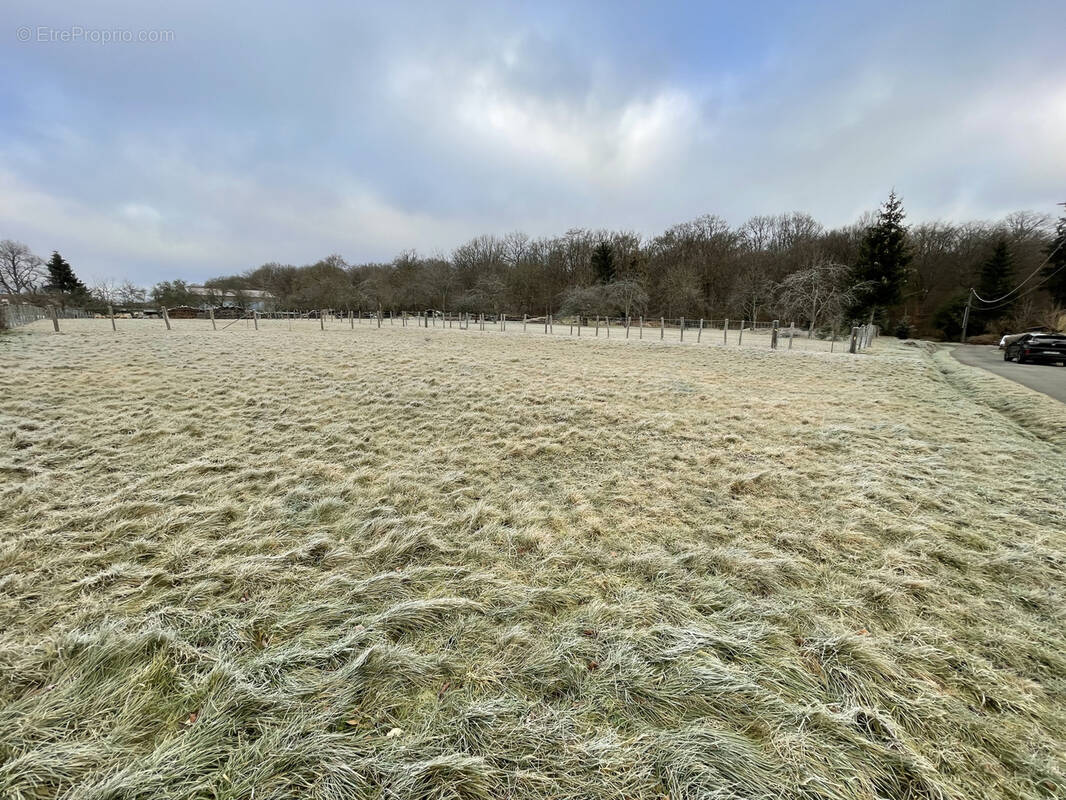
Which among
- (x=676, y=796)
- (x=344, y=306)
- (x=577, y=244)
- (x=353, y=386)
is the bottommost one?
(x=676, y=796)

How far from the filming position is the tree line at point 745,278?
29953 mm

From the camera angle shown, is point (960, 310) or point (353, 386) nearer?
point (353, 386)

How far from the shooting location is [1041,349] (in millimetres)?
16375

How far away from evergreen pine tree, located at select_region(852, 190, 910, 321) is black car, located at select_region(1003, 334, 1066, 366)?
1322cm

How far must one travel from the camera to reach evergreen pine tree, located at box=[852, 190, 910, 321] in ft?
96.6

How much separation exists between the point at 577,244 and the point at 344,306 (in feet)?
100

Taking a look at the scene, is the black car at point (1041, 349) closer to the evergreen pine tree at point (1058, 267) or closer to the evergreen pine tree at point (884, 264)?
the evergreen pine tree at point (884, 264)

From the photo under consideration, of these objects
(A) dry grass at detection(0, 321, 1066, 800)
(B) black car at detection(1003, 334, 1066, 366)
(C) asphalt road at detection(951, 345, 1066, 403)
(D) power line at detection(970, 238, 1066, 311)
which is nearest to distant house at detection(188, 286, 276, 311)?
(A) dry grass at detection(0, 321, 1066, 800)

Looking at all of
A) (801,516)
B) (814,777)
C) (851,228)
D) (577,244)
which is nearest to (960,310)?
(851,228)

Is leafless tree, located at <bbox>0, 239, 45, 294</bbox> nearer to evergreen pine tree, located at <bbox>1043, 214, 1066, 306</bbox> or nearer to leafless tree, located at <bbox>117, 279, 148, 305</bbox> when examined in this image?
leafless tree, located at <bbox>117, 279, 148, 305</bbox>

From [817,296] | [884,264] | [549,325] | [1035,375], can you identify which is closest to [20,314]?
[549,325]

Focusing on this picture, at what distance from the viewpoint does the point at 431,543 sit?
292cm

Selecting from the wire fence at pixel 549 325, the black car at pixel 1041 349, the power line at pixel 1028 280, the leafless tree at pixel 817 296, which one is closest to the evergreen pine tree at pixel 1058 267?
the power line at pixel 1028 280

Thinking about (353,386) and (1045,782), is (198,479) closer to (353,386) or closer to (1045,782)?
(353,386)
